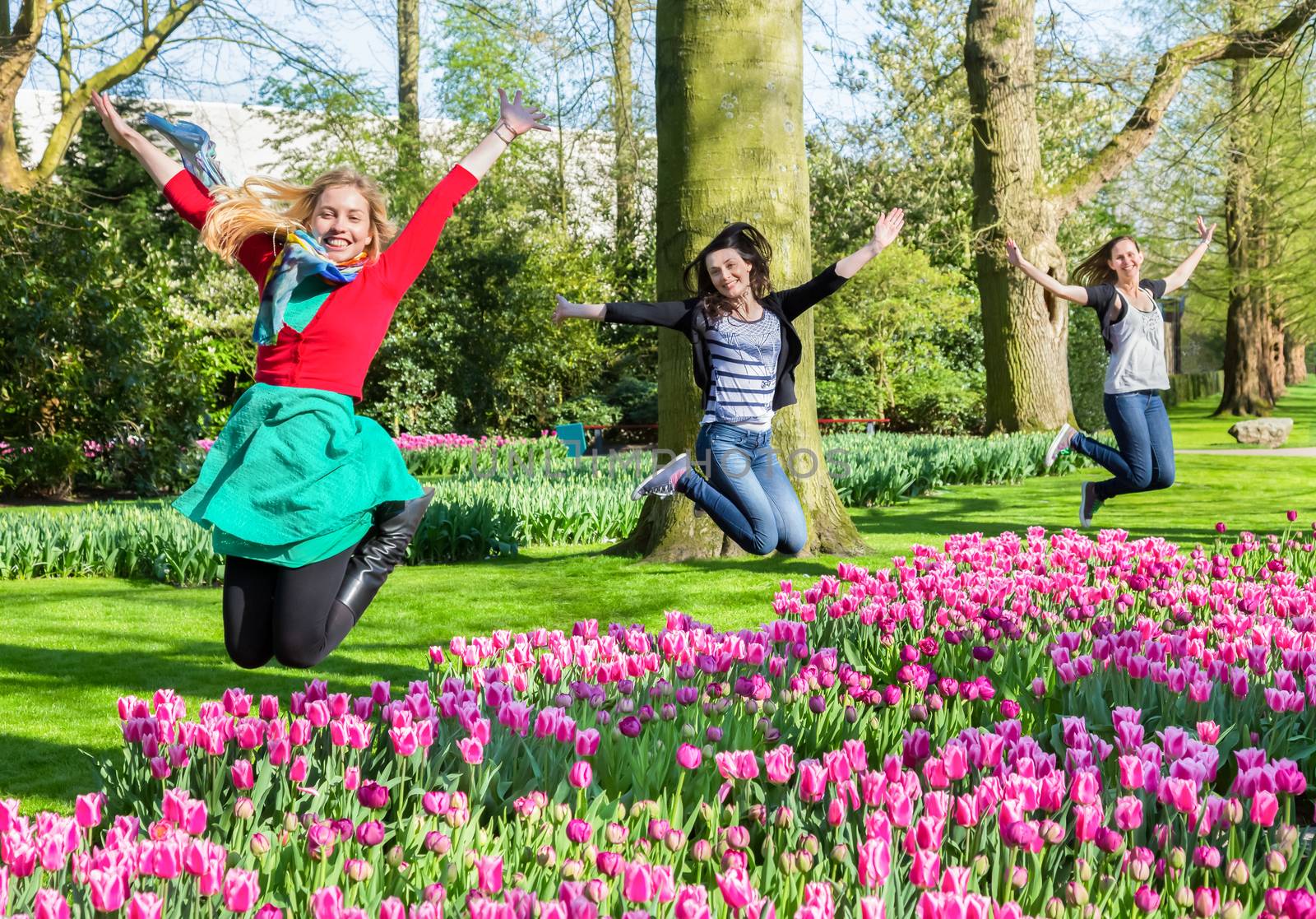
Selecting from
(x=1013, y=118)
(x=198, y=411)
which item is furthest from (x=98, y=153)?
(x=1013, y=118)

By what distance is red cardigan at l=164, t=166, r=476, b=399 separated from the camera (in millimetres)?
3748

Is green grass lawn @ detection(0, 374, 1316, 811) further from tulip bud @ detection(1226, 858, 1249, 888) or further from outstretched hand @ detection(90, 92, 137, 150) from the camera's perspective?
tulip bud @ detection(1226, 858, 1249, 888)

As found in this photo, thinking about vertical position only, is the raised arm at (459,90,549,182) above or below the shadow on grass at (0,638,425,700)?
above

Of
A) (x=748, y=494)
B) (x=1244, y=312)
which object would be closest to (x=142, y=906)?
(x=748, y=494)

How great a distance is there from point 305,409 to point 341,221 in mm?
658

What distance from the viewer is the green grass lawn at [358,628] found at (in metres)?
4.77

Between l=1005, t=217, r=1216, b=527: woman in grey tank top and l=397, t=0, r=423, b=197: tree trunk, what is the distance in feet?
69.3

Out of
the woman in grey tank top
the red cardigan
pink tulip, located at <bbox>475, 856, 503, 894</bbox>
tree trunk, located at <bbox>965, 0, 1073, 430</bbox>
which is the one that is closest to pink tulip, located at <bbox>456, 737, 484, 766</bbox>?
pink tulip, located at <bbox>475, 856, 503, 894</bbox>

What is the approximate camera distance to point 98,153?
25984 millimetres

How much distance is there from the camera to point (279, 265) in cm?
364

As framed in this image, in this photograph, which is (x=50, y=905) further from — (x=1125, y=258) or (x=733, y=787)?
(x=1125, y=258)

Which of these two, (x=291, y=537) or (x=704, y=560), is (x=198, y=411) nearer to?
(x=704, y=560)

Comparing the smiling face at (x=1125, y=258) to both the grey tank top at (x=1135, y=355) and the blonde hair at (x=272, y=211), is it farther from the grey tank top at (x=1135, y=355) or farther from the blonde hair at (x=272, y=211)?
the blonde hair at (x=272, y=211)

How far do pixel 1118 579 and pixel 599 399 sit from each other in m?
18.5
